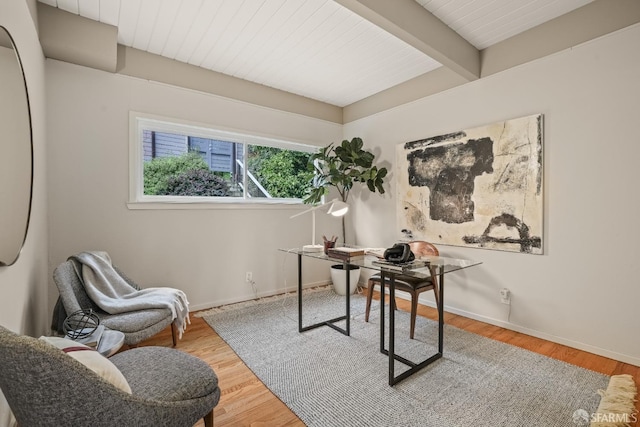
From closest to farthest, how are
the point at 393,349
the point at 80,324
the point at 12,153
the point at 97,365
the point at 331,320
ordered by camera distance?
the point at 97,365, the point at 12,153, the point at 80,324, the point at 393,349, the point at 331,320

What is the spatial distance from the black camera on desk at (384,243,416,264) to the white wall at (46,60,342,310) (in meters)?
1.94

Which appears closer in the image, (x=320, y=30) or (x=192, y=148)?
(x=320, y=30)

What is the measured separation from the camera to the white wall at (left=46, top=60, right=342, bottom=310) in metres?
2.57

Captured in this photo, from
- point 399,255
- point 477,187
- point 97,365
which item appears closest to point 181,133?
point 399,255

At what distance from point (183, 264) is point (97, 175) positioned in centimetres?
111

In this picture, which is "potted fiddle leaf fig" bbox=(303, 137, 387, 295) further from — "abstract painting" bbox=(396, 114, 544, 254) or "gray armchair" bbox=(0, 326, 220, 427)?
"gray armchair" bbox=(0, 326, 220, 427)

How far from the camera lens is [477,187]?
9.70ft

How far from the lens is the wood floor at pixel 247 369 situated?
1668 mm

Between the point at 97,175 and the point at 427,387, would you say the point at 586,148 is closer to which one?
the point at 427,387

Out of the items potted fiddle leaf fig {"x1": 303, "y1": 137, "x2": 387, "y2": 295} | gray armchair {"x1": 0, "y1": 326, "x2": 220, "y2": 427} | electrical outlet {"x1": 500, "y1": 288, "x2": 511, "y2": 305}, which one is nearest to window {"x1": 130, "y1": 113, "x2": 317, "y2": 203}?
potted fiddle leaf fig {"x1": 303, "y1": 137, "x2": 387, "y2": 295}

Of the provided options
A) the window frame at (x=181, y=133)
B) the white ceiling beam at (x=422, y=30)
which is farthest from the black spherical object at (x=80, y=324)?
the white ceiling beam at (x=422, y=30)

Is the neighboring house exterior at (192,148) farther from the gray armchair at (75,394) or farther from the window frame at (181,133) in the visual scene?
the gray armchair at (75,394)

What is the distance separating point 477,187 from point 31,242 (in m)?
3.45

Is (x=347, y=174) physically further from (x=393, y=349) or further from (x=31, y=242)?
(x=31, y=242)
